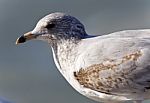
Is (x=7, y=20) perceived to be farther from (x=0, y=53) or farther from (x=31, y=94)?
(x=31, y=94)

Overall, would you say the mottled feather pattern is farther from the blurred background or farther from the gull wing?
the blurred background

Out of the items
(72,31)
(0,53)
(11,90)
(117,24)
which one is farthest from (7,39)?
(72,31)

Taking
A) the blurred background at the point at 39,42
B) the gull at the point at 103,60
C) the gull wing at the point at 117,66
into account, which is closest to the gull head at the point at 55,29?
the gull at the point at 103,60

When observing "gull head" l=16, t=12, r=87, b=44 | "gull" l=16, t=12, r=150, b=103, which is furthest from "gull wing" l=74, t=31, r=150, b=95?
"gull head" l=16, t=12, r=87, b=44

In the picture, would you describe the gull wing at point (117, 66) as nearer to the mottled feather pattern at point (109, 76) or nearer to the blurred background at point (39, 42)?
the mottled feather pattern at point (109, 76)

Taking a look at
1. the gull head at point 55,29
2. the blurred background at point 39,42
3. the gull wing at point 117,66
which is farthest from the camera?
the blurred background at point 39,42

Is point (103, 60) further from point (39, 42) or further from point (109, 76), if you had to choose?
point (39, 42)
